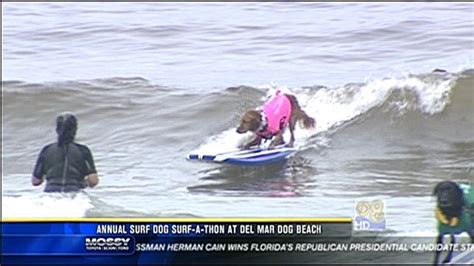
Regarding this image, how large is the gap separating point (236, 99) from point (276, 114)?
13 cm

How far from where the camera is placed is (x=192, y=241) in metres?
3.33

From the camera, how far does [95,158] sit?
332 centimetres

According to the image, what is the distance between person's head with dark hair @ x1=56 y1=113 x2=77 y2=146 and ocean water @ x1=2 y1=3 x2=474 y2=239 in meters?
0.03

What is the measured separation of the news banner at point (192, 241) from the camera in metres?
3.31

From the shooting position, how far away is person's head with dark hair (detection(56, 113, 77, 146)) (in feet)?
10.9

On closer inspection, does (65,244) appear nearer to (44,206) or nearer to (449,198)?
(44,206)

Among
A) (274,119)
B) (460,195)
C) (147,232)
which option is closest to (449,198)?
(460,195)

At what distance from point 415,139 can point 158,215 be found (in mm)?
796

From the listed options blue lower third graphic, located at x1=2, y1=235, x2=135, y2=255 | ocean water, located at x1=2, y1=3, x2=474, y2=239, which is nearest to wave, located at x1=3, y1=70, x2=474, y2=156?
ocean water, located at x1=2, y1=3, x2=474, y2=239

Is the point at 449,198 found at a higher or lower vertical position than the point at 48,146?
lower

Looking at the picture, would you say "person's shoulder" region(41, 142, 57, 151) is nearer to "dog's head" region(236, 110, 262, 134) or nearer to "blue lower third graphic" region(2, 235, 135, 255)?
"blue lower third graphic" region(2, 235, 135, 255)

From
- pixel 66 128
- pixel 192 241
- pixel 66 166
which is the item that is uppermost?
pixel 66 128

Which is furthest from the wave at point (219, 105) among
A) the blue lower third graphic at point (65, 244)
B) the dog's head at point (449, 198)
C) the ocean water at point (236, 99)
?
the blue lower third graphic at point (65, 244)

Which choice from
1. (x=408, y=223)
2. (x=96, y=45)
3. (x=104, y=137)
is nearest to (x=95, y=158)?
→ (x=104, y=137)
